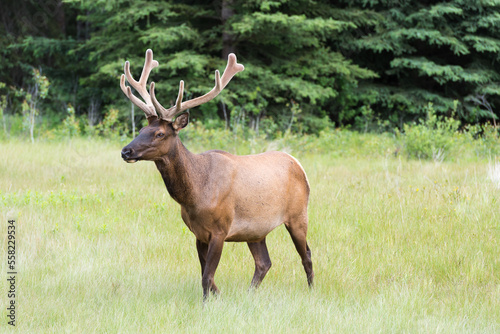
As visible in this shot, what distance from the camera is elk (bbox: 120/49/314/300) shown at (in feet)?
12.9

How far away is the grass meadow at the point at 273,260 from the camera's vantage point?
3.80 metres

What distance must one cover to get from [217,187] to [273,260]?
4.69 feet

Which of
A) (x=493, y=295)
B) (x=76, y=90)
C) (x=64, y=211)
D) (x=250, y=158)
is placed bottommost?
(x=76, y=90)

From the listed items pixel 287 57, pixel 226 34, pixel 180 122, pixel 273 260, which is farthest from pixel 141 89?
pixel 287 57

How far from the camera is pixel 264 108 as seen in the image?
1508 cm

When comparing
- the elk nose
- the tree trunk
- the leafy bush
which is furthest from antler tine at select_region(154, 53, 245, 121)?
the tree trunk

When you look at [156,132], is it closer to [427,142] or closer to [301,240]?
[301,240]

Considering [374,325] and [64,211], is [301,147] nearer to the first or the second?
[64,211]

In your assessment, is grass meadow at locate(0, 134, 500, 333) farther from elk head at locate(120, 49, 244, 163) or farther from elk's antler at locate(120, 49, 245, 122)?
elk's antler at locate(120, 49, 245, 122)

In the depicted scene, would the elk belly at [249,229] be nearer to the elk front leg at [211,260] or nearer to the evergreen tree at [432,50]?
the elk front leg at [211,260]

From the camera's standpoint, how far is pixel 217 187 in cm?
405

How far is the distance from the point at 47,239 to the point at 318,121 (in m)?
11.1

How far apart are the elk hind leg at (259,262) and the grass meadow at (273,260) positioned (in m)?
0.11

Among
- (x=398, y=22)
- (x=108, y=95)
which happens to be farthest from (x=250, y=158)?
(x=398, y=22)
